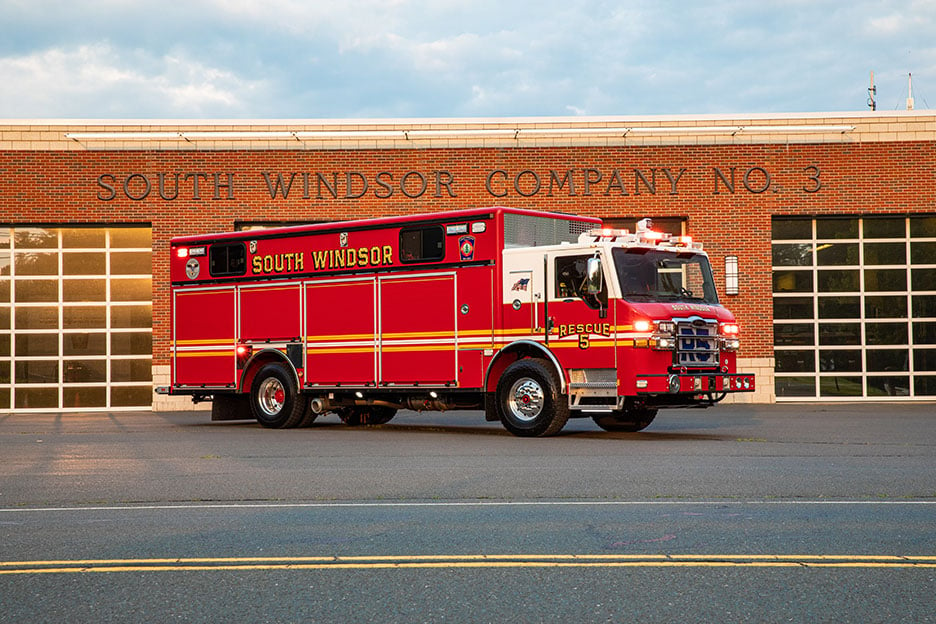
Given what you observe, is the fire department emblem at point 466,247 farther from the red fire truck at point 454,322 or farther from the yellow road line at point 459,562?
the yellow road line at point 459,562

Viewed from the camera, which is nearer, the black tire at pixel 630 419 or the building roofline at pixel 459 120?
the black tire at pixel 630 419

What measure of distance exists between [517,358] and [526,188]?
32.6 feet

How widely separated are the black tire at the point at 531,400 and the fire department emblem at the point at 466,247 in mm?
1745

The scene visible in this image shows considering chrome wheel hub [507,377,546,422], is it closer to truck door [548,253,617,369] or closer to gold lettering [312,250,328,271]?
truck door [548,253,617,369]

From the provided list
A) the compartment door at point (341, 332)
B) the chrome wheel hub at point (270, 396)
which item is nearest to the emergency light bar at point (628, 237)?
the compartment door at point (341, 332)

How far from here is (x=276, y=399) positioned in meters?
19.6

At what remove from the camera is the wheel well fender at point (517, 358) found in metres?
16.0

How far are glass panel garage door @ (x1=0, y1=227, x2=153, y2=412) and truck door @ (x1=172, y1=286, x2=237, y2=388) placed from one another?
19.1 ft

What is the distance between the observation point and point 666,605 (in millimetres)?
5504

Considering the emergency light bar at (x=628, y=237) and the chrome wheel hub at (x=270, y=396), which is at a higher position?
the emergency light bar at (x=628, y=237)

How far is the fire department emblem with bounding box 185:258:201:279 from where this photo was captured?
2056cm

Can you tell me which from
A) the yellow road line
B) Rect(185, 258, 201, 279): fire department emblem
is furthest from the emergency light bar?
the yellow road line

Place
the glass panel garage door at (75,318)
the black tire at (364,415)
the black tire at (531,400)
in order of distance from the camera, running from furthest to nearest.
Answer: the glass panel garage door at (75,318)
the black tire at (364,415)
the black tire at (531,400)

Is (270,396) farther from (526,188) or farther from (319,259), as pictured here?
(526,188)
